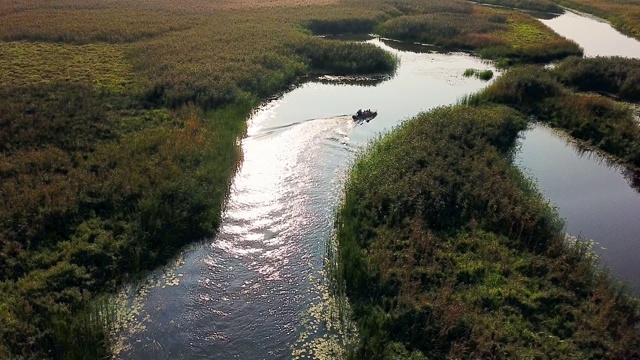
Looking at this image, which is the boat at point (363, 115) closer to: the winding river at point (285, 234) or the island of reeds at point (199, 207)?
the winding river at point (285, 234)

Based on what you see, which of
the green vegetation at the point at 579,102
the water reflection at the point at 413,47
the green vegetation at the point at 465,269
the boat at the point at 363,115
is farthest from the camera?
the water reflection at the point at 413,47

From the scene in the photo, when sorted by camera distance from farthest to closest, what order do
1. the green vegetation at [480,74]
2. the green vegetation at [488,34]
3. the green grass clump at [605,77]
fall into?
the green vegetation at [488,34] → the green vegetation at [480,74] → the green grass clump at [605,77]

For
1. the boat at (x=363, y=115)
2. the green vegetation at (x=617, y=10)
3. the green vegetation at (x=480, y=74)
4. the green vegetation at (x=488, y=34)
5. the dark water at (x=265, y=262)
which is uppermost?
the green vegetation at (x=617, y=10)

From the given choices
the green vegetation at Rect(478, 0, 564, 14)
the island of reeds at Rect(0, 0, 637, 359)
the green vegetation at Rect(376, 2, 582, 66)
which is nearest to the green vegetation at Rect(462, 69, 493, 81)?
the green vegetation at Rect(376, 2, 582, 66)

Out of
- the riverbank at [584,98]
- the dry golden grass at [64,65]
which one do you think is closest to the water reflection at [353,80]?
the riverbank at [584,98]

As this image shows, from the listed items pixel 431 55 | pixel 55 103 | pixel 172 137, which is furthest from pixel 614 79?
pixel 55 103

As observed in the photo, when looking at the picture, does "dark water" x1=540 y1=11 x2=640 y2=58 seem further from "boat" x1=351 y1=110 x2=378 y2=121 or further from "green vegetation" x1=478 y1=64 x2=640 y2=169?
"boat" x1=351 y1=110 x2=378 y2=121

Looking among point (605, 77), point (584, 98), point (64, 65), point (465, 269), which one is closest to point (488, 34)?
point (605, 77)

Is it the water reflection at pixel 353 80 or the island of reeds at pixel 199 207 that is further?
the water reflection at pixel 353 80

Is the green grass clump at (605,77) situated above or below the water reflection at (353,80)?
above
